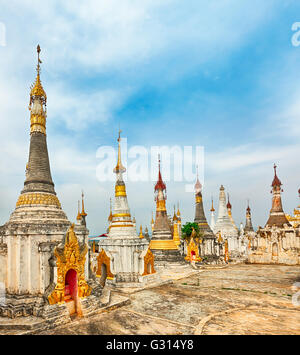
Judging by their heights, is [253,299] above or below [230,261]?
above

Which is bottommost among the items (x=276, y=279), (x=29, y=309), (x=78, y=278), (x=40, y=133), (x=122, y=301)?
(x=276, y=279)

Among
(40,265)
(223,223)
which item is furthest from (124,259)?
(223,223)

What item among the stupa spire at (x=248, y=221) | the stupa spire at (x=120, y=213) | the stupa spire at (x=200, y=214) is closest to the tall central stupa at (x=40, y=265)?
the stupa spire at (x=120, y=213)

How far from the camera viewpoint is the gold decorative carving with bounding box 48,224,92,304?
11062mm

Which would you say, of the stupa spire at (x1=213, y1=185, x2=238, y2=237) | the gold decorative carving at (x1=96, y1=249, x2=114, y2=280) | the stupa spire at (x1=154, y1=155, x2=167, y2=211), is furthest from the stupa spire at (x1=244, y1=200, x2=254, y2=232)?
the gold decorative carving at (x1=96, y1=249, x2=114, y2=280)

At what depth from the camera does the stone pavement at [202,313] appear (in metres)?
10.2

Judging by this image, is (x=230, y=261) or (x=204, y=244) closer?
(x=204, y=244)

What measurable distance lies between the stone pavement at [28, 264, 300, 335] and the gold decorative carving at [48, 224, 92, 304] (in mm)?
1248

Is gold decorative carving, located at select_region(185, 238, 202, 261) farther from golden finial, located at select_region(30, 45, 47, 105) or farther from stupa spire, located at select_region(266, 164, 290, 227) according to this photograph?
golden finial, located at select_region(30, 45, 47, 105)

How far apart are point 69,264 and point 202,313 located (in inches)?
264

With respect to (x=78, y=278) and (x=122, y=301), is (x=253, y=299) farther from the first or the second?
(x=78, y=278)
